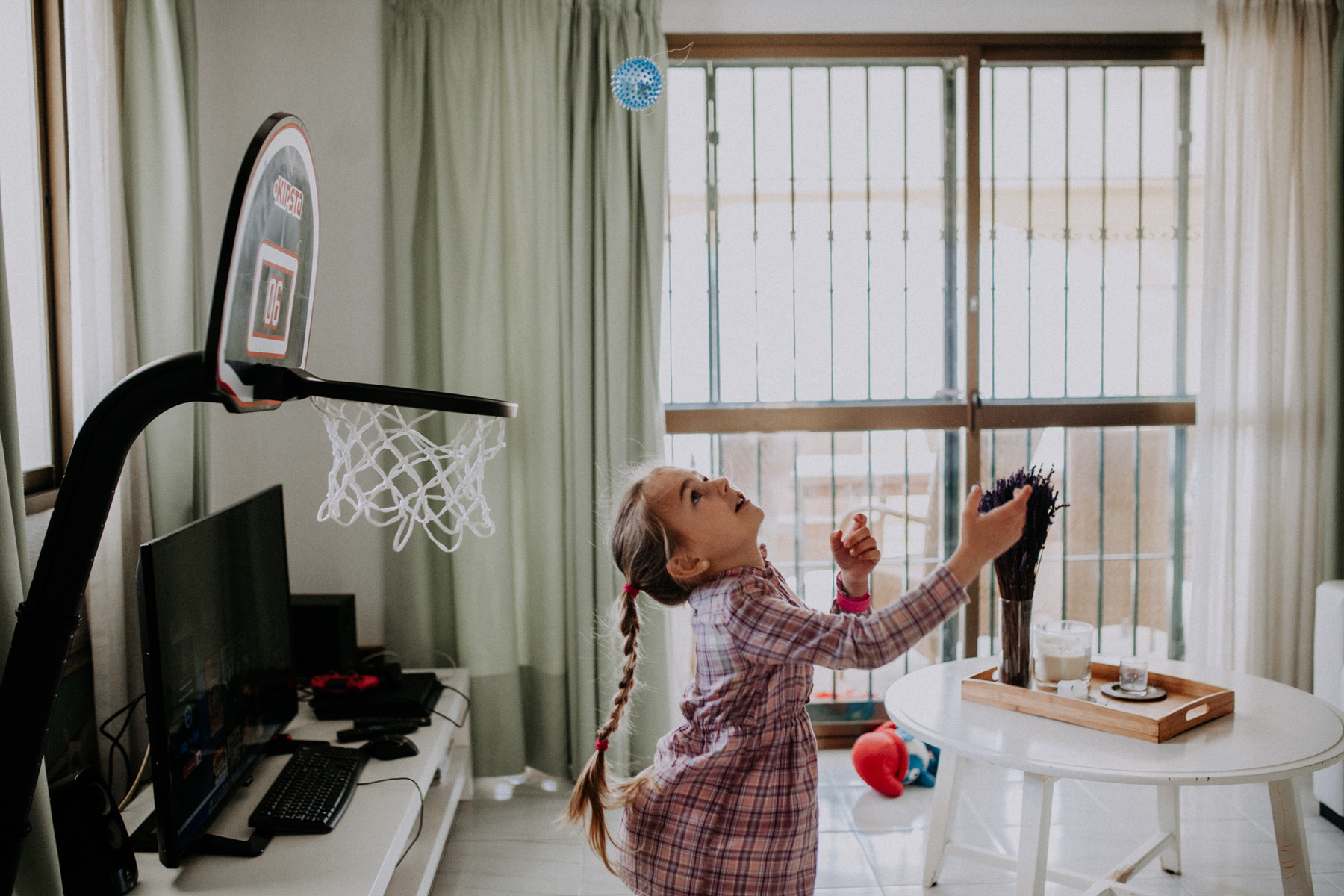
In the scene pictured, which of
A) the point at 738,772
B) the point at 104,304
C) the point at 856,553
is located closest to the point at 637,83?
the point at 104,304

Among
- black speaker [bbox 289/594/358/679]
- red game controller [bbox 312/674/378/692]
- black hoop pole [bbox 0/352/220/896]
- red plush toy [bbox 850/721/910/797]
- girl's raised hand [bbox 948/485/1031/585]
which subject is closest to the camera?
black hoop pole [bbox 0/352/220/896]

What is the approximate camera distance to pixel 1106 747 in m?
1.67

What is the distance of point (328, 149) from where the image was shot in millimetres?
2809

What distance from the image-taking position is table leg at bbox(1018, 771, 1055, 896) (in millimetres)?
1770

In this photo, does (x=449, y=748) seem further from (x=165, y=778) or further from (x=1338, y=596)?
(x=1338, y=596)

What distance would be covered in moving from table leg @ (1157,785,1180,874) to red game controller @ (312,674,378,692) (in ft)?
6.30

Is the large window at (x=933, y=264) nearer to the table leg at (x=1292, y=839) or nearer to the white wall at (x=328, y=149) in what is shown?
the white wall at (x=328, y=149)

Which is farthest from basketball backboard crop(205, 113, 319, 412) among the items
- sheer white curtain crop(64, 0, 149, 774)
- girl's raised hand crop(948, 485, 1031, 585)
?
sheer white curtain crop(64, 0, 149, 774)

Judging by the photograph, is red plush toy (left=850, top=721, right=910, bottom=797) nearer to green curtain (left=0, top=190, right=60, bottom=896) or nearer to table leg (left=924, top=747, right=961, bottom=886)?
table leg (left=924, top=747, right=961, bottom=886)

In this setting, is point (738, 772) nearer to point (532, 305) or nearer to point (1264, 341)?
point (532, 305)

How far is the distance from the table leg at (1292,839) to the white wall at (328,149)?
2.26m

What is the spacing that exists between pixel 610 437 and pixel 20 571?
64.4 inches

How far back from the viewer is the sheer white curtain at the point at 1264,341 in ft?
9.44

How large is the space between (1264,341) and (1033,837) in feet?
6.21
